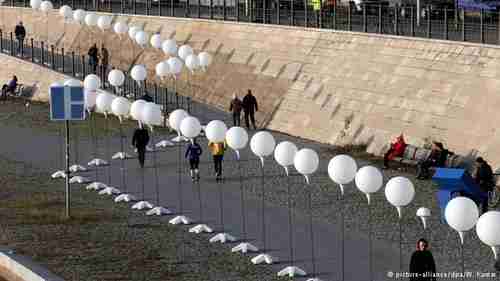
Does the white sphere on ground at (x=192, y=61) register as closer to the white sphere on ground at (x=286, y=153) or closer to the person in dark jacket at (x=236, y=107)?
the person in dark jacket at (x=236, y=107)

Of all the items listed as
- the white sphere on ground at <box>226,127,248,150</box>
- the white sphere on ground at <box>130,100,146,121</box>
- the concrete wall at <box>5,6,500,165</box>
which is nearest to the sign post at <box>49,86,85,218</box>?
the white sphere on ground at <box>130,100,146,121</box>

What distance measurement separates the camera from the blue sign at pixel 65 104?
2950 centimetres

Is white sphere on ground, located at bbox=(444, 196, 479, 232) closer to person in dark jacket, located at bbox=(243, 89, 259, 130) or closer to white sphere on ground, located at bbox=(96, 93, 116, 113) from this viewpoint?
white sphere on ground, located at bbox=(96, 93, 116, 113)

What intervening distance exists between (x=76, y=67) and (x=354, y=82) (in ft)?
46.6

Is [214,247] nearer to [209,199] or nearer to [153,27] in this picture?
[209,199]

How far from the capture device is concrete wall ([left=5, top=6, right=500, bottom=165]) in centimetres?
3372

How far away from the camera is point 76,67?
49.6 meters

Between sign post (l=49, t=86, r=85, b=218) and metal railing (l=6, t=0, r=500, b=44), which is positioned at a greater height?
metal railing (l=6, t=0, r=500, b=44)

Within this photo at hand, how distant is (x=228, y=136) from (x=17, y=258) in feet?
15.5

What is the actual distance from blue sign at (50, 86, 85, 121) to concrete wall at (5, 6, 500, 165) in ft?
28.2

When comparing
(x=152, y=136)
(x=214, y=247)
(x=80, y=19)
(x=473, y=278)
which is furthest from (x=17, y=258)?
(x=80, y=19)

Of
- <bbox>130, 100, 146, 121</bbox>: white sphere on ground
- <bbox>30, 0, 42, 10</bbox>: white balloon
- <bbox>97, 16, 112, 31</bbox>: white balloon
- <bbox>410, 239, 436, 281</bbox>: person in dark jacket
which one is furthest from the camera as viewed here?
<bbox>30, 0, 42, 10</bbox>: white balloon

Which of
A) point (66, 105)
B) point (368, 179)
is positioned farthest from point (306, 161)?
point (66, 105)

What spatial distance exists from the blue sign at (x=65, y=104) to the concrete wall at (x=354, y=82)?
8.59 metres
